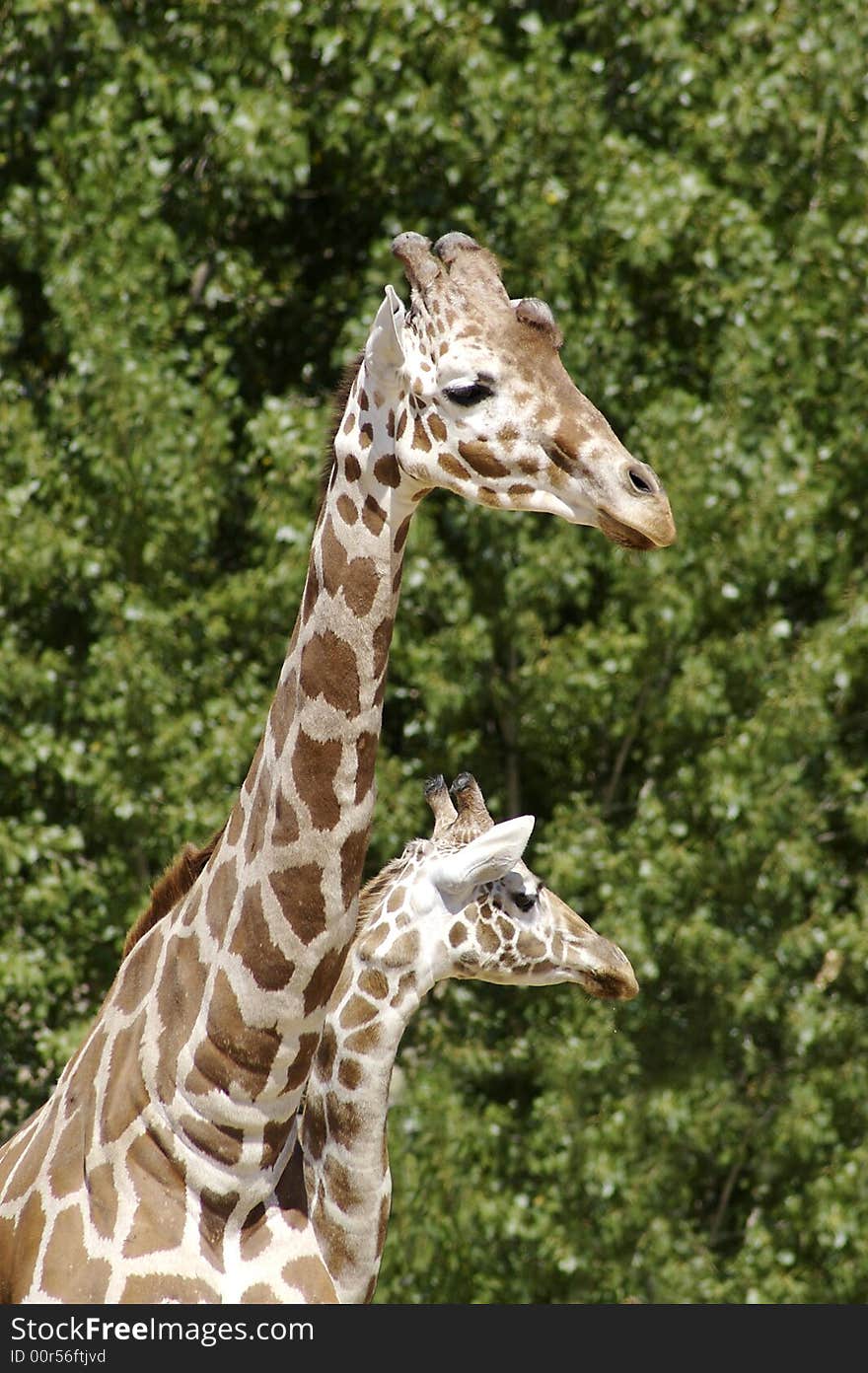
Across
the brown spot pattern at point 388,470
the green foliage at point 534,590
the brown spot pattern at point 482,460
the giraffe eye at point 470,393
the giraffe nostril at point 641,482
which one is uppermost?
the giraffe eye at point 470,393

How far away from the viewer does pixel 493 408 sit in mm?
3648

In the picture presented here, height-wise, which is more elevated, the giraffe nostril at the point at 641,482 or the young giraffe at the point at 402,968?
the giraffe nostril at the point at 641,482

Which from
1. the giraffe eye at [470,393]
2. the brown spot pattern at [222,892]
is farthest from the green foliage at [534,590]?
the giraffe eye at [470,393]

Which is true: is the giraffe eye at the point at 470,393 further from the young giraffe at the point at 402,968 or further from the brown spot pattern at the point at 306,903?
the young giraffe at the point at 402,968

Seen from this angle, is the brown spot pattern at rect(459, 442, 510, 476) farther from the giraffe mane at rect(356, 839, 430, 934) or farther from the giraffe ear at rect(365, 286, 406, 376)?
the giraffe mane at rect(356, 839, 430, 934)

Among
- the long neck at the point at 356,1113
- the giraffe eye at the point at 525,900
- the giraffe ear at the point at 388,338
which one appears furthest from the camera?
the giraffe eye at the point at 525,900

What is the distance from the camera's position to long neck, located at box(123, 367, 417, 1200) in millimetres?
3854

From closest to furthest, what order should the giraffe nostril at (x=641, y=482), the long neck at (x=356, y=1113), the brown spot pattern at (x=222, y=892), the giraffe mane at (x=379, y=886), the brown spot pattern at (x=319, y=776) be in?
the giraffe nostril at (x=641, y=482) < the brown spot pattern at (x=319, y=776) < the brown spot pattern at (x=222, y=892) < the long neck at (x=356, y=1113) < the giraffe mane at (x=379, y=886)

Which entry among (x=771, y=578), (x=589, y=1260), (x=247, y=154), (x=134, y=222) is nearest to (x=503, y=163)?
(x=247, y=154)

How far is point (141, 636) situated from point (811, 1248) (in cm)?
459

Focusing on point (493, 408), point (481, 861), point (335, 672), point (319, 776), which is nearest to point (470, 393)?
point (493, 408)

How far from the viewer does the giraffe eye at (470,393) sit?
12.0ft

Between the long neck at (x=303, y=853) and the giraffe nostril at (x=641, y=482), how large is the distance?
22.2 inches

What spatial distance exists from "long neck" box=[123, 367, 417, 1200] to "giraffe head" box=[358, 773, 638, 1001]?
885mm
